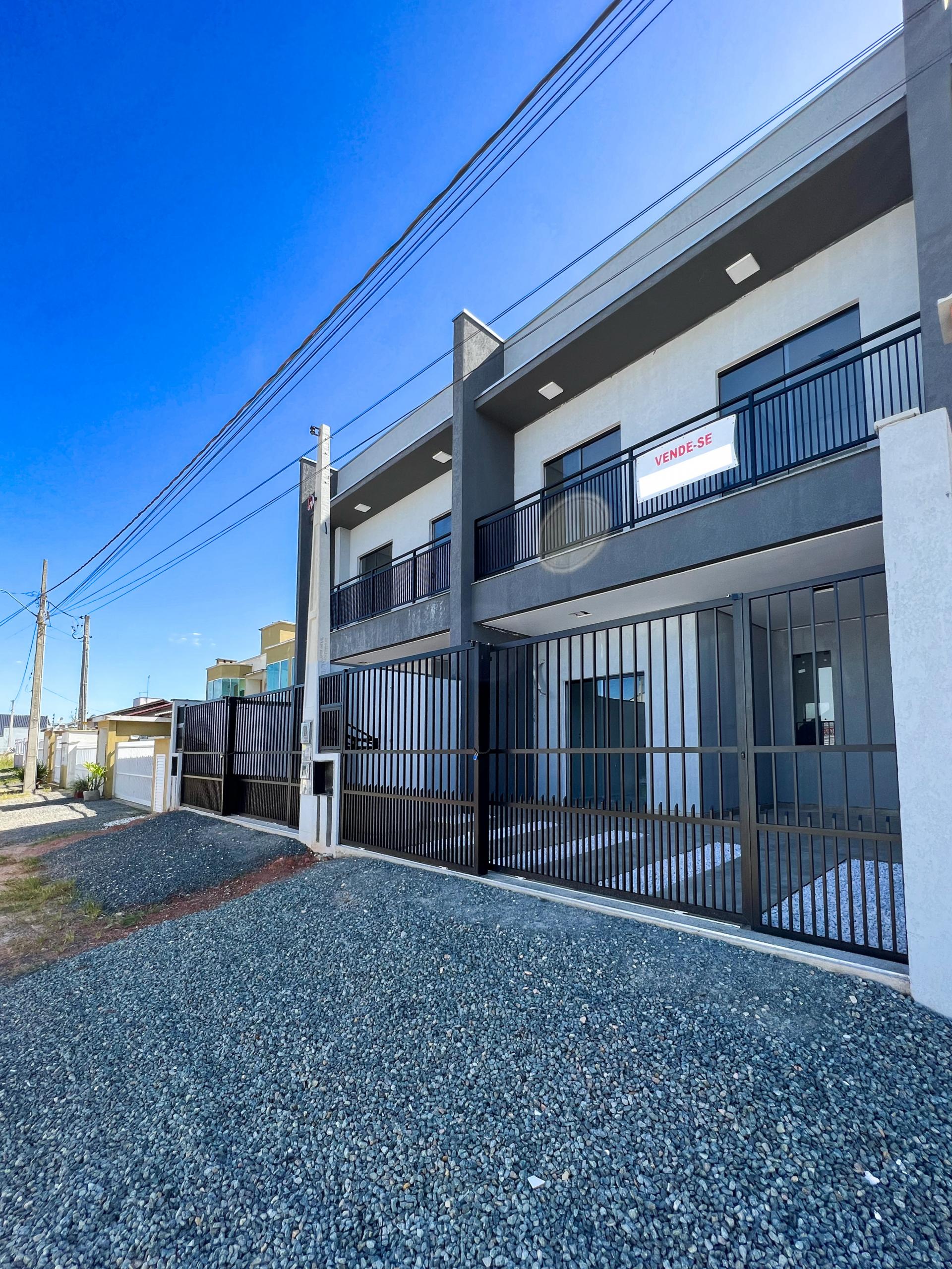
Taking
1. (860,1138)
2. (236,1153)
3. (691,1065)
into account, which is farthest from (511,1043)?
(860,1138)

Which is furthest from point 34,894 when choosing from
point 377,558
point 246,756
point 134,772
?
point 377,558

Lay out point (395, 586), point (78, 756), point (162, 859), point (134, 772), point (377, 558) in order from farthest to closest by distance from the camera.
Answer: point (78, 756) < point (134, 772) < point (377, 558) < point (395, 586) < point (162, 859)

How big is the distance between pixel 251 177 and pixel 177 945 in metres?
10.3

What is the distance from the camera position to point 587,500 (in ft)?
30.9

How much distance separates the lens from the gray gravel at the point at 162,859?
6941mm

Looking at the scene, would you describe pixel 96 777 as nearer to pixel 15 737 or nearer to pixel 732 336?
pixel 732 336

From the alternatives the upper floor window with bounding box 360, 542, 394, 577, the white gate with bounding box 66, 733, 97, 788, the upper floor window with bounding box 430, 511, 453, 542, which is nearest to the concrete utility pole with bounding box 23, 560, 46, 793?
the white gate with bounding box 66, 733, 97, 788

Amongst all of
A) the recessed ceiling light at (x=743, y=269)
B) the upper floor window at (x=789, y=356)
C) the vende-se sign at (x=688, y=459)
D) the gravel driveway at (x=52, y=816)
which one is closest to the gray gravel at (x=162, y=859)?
the gravel driveway at (x=52, y=816)

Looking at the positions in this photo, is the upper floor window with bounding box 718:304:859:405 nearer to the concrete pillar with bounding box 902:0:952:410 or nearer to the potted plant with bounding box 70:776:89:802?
the concrete pillar with bounding box 902:0:952:410

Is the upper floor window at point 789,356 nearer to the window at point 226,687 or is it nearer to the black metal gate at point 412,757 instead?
the black metal gate at point 412,757

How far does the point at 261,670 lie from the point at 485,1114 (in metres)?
28.5

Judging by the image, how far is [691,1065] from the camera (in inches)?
107

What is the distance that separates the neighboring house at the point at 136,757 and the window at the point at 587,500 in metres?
10.1

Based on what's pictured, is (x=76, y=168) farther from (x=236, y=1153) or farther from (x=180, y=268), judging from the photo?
(x=236, y=1153)
